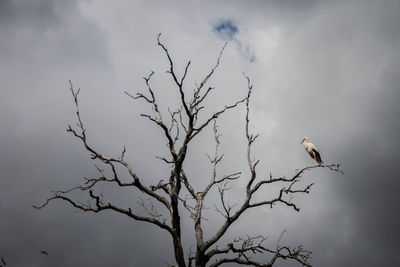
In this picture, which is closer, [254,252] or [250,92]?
[254,252]

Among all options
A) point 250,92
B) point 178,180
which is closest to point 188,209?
point 178,180

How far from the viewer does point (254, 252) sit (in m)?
7.70

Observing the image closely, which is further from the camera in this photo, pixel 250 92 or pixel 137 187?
pixel 250 92

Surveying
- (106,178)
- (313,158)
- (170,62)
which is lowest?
(106,178)

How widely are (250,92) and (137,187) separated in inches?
143

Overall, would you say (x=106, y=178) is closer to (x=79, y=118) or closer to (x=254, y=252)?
(x=79, y=118)

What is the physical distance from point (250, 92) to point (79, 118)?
13.6 feet

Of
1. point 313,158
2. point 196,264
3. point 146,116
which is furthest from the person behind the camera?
point 313,158

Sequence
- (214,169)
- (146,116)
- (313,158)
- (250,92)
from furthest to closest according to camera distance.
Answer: (313,158), (214,169), (250,92), (146,116)

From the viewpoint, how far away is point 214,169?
29.8 feet

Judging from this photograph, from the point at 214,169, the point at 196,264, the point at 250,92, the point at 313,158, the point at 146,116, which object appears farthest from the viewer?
the point at 313,158

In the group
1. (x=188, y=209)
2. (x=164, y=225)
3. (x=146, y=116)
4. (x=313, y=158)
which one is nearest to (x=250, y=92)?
(x=146, y=116)

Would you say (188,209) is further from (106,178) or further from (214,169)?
(106,178)

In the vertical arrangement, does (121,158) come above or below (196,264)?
above
